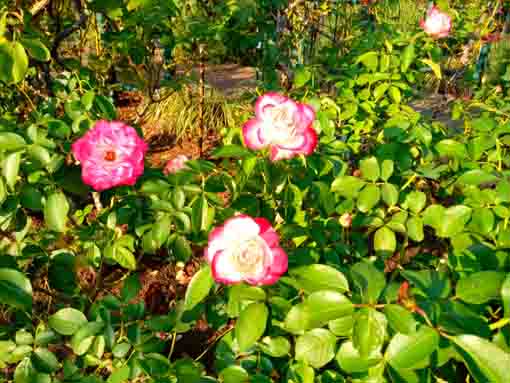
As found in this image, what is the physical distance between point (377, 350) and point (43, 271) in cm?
91

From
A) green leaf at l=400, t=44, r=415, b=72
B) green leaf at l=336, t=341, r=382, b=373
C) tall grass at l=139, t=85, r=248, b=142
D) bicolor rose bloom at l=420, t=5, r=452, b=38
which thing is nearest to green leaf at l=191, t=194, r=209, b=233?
green leaf at l=336, t=341, r=382, b=373

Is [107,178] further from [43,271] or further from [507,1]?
[507,1]

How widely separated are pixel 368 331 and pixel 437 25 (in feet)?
5.38

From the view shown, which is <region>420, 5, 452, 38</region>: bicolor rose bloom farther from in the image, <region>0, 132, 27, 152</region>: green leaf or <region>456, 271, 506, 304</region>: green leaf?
<region>0, 132, 27, 152</region>: green leaf

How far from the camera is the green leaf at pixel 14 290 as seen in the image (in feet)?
2.19

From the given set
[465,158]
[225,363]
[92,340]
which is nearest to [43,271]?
[92,340]

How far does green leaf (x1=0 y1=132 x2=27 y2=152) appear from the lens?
0.82m

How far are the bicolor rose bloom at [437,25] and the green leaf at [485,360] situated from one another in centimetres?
161

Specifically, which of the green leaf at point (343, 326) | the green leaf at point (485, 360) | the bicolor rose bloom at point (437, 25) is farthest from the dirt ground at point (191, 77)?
the green leaf at point (485, 360)

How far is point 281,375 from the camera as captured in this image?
92 centimetres

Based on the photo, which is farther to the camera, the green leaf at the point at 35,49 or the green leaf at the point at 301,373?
the green leaf at the point at 35,49

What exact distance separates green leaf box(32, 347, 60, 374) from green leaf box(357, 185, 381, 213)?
784mm

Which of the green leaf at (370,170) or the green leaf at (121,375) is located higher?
the green leaf at (370,170)

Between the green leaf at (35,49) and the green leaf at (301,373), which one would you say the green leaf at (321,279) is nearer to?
the green leaf at (301,373)
